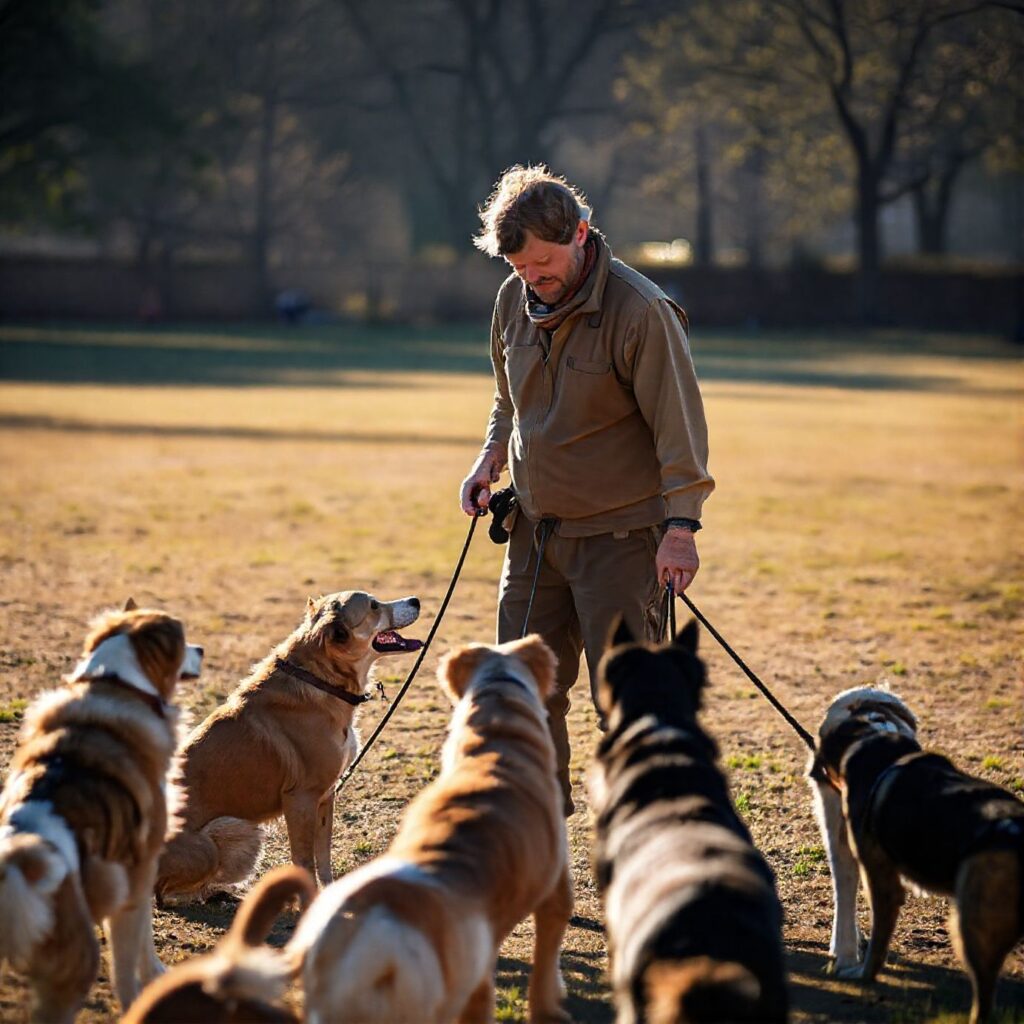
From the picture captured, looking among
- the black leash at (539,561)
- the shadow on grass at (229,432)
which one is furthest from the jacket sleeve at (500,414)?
the shadow on grass at (229,432)

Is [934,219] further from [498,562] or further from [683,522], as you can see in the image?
[683,522]

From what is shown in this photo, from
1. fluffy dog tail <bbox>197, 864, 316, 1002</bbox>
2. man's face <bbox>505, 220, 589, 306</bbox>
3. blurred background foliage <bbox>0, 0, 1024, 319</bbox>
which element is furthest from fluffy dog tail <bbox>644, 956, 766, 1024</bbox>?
blurred background foliage <bbox>0, 0, 1024, 319</bbox>

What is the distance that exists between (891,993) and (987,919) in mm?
808

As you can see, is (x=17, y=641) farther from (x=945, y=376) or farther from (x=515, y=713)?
(x=945, y=376)

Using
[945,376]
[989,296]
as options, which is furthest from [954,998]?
[989,296]

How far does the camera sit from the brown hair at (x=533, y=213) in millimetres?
5012

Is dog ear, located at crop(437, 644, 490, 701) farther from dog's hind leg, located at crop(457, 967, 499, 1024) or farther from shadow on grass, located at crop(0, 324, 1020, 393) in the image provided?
shadow on grass, located at crop(0, 324, 1020, 393)

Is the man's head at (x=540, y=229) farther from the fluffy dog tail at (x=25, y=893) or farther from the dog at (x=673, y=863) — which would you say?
the fluffy dog tail at (x=25, y=893)

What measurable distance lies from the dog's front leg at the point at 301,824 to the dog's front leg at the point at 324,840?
0.05 meters

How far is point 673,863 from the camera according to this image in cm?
380

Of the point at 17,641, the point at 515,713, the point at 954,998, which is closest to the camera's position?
the point at 515,713

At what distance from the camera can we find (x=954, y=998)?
495 cm

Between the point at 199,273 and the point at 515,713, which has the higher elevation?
the point at 199,273

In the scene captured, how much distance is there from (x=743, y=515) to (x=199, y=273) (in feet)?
144
